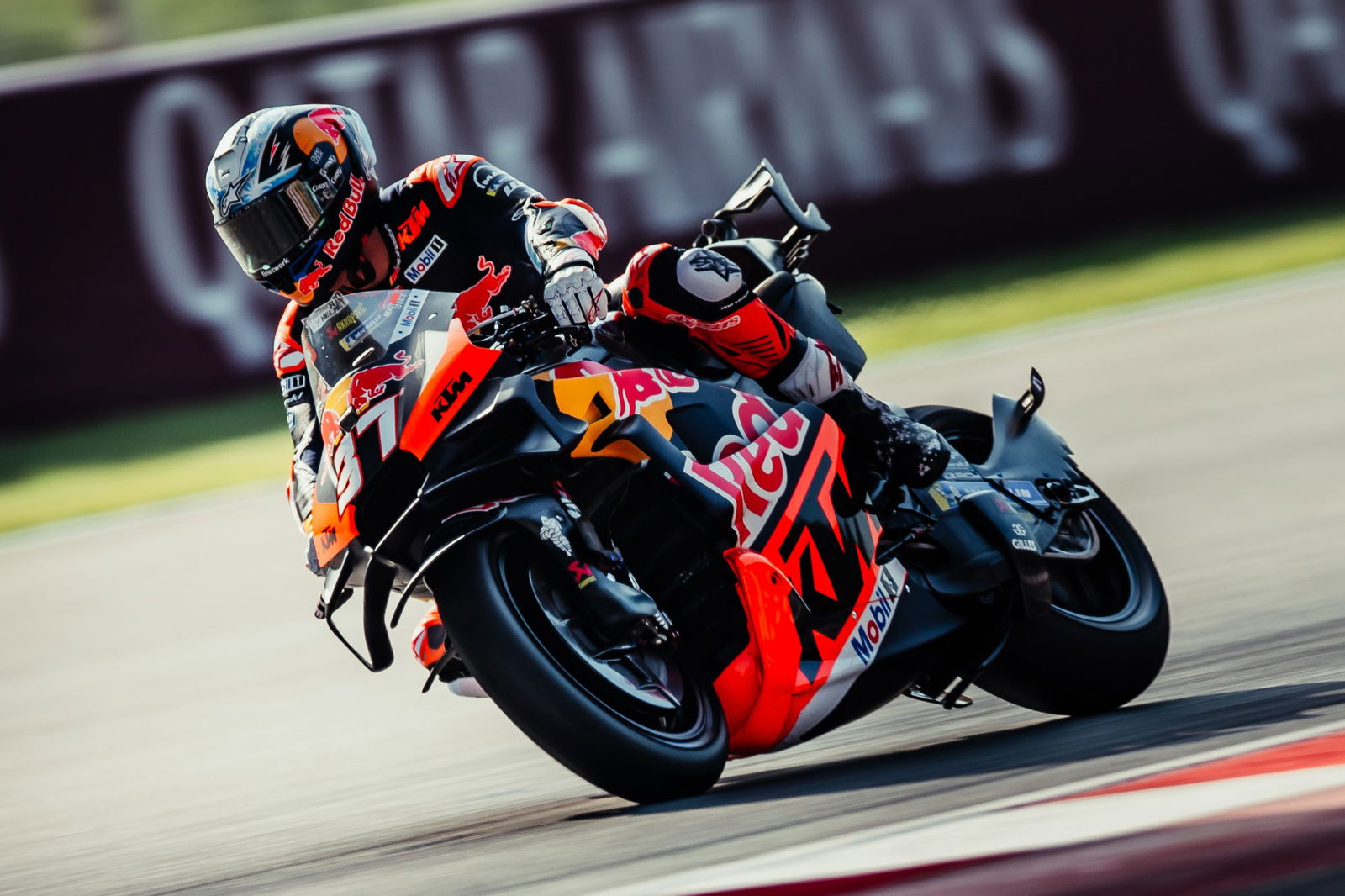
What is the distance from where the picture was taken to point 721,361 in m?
4.56

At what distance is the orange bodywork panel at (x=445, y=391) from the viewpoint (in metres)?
3.85

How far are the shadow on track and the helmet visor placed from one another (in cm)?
141

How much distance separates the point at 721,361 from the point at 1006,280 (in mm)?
10014

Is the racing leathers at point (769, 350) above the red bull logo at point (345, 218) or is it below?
below

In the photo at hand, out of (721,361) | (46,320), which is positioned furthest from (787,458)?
(46,320)

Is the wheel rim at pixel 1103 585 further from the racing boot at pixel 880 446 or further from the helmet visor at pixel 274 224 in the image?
the helmet visor at pixel 274 224

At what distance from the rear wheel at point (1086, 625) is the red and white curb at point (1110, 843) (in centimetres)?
103

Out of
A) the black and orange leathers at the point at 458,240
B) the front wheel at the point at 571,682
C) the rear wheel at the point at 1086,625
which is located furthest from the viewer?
the rear wheel at the point at 1086,625

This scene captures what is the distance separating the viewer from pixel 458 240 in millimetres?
4344

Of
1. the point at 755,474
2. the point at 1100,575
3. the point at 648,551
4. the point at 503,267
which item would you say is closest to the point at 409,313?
the point at 503,267

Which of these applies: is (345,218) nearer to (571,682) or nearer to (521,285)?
(521,285)

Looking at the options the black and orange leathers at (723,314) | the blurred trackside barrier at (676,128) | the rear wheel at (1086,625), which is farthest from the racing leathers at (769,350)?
the blurred trackside barrier at (676,128)

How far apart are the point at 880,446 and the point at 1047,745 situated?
2.75 ft

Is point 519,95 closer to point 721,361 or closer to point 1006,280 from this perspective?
point 1006,280
